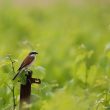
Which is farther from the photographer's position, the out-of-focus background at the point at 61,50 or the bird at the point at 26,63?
the out-of-focus background at the point at 61,50

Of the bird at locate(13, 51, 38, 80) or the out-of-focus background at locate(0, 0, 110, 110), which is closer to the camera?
the bird at locate(13, 51, 38, 80)

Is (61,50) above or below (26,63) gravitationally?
above

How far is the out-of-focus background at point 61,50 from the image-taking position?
5.41m

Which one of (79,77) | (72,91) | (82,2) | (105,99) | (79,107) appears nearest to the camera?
(79,107)

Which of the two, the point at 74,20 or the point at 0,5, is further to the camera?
the point at 0,5

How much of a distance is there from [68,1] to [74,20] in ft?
17.8

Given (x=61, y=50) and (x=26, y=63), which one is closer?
(x=26, y=63)

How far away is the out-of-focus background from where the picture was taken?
5.41 metres

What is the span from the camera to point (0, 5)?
20.1m

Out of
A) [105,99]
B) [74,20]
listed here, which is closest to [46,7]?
[74,20]

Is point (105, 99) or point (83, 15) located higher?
point (83, 15)

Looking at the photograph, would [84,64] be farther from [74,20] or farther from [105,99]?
[74,20]

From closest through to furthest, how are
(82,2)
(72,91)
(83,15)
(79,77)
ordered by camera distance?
1. (72,91)
2. (79,77)
3. (83,15)
4. (82,2)

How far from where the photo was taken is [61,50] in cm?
1168
